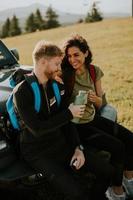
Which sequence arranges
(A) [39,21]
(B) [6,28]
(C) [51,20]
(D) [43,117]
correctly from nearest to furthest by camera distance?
(D) [43,117]
(B) [6,28]
(A) [39,21]
(C) [51,20]

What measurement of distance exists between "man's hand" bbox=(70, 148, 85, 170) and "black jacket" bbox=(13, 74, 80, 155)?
0.10 m

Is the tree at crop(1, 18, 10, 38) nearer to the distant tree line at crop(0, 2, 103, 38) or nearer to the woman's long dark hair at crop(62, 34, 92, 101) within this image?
the distant tree line at crop(0, 2, 103, 38)

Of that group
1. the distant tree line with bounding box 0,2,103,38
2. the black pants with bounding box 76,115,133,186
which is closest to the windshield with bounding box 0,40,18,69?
the black pants with bounding box 76,115,133,186

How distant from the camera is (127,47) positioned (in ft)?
68.6

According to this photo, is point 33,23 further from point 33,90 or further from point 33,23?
point 33,90


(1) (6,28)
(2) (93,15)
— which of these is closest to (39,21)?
(1) (6,28)

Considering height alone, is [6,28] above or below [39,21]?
below

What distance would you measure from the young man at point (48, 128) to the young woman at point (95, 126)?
0.39 meters

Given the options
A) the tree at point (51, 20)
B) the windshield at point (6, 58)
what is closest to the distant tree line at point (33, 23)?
the tree at point (51, 20)

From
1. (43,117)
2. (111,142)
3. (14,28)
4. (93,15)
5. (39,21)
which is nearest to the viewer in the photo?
(43,117)

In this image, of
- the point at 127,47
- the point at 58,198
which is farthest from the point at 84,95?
the point at 127,47

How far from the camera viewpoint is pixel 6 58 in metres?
6.27

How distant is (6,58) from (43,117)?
2.59 meters

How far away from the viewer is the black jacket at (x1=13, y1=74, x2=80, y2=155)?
3678mm
